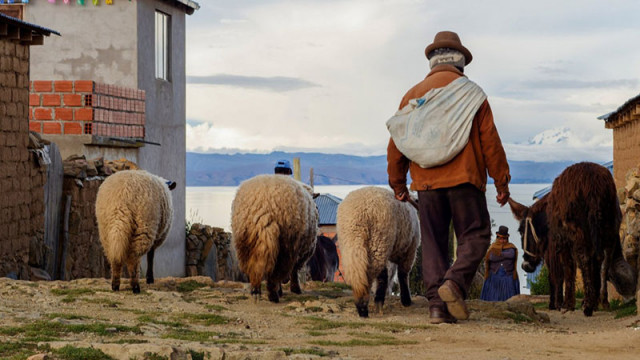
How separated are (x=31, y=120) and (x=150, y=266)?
286 inches

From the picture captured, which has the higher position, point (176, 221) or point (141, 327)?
point (176, 221)

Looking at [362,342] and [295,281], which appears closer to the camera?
[362,342]

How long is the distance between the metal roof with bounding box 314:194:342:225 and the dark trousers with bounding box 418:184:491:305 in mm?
25582

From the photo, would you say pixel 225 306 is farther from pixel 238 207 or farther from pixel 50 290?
pixel 50 290

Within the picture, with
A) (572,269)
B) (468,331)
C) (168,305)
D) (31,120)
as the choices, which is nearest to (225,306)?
(168,305)

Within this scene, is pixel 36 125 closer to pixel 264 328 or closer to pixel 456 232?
pixel 264 328

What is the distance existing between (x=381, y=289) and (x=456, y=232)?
115 cm

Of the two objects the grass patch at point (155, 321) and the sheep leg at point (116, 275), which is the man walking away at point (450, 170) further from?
the sheep leg at point (116, 275)

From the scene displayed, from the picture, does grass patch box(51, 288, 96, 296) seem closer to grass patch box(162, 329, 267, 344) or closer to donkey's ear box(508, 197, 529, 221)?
grass patch box(162, 329, 267, 344)

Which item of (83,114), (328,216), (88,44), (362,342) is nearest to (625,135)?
(362,342)

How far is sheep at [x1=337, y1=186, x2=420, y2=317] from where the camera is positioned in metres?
8.83

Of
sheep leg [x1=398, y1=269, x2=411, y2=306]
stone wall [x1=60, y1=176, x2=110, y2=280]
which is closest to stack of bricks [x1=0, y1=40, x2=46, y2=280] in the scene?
stone wall [x1=60, y1=176, x2=110, y2=280]

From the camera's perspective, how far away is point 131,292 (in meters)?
10.3

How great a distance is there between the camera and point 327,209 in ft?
119
